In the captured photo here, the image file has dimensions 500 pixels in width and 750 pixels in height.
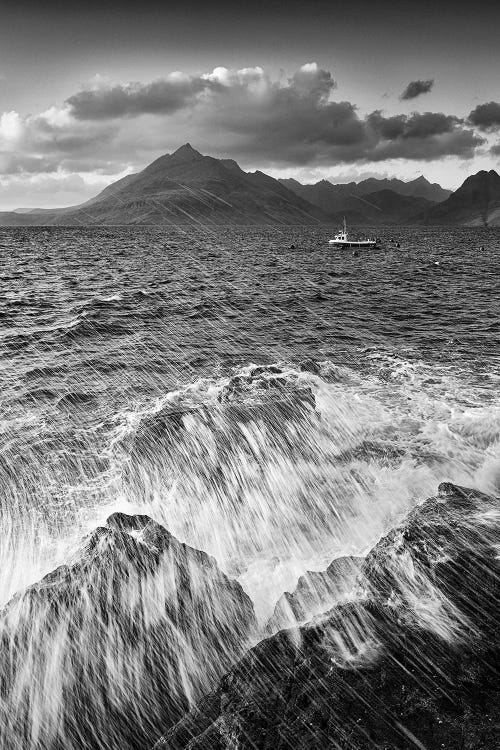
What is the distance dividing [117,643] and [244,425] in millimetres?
9535

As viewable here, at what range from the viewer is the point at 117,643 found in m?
8.21

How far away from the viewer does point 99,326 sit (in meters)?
32.8

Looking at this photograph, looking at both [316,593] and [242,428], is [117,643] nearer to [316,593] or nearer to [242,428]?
[316,593]

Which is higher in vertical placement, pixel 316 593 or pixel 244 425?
pixel 244 425

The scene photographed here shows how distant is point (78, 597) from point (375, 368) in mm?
18843

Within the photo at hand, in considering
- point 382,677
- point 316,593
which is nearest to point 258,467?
point 316,593

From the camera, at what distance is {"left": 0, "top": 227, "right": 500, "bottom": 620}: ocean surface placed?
1212cm

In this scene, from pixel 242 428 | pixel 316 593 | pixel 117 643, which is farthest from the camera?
pixel 242 428

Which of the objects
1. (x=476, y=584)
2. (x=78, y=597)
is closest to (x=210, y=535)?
(x=78, y=597)

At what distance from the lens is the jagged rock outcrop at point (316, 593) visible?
8.70 metres

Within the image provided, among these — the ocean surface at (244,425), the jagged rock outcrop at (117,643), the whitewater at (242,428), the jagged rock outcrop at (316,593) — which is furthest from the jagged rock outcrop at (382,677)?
the ocean surface at (244,425)

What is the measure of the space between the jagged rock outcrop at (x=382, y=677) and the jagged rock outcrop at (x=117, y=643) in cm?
143

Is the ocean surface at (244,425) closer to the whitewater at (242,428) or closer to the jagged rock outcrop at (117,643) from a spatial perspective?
the whitewater at (242,428)

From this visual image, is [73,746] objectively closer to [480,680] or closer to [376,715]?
[376,715]
